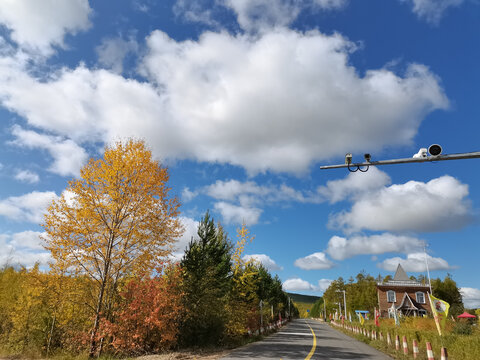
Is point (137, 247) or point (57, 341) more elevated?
point (137, 247)

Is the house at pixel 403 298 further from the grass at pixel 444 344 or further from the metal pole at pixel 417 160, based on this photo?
the metal pole at pixel 417 160

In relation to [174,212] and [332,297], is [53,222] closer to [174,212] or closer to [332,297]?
[174,212]

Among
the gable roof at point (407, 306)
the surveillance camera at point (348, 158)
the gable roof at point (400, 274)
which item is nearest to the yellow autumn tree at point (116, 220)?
the surveillance camera at point (348, 158)

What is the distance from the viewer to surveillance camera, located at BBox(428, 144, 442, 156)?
9.29m

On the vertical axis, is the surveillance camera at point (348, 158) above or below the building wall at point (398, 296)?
above

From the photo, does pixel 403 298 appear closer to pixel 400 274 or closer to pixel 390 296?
pixel 390 296

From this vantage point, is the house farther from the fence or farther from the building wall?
the fence

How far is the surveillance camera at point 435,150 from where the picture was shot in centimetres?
929

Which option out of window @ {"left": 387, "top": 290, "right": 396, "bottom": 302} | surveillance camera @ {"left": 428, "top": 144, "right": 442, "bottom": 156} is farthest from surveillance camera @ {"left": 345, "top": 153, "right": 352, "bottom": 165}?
window @ {"left": 387, "top": 290, "right": 396, "bottom": 302}

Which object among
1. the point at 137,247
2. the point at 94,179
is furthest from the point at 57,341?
the point at 94,179

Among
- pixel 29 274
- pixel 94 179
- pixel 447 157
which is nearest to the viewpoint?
pixel 447 157

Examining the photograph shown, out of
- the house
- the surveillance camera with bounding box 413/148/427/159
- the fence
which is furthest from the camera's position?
the house

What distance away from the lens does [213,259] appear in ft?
76.1

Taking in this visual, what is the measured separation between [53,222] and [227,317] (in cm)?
1062
